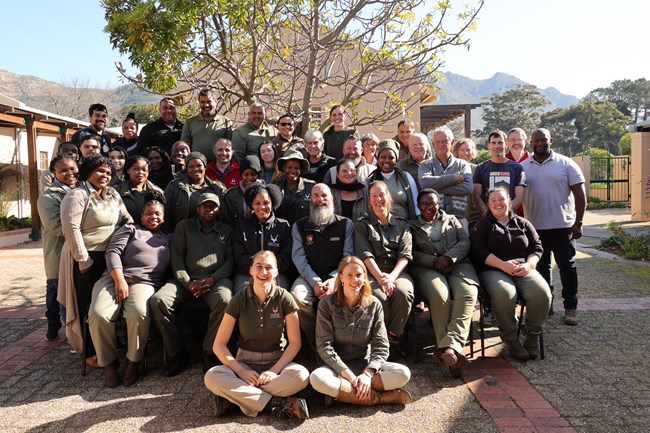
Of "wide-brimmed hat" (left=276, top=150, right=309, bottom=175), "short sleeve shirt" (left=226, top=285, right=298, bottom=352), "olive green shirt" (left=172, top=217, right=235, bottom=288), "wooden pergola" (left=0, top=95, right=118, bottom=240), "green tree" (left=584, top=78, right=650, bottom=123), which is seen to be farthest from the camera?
"green tree" (left=584, top=78, right=650, bottom=123)

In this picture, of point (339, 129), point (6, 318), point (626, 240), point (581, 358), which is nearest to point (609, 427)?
point (581, 358)

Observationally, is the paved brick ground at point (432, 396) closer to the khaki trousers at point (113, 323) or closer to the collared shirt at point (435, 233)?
the khaki trousers at point (113, 323)

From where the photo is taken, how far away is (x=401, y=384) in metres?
3.85

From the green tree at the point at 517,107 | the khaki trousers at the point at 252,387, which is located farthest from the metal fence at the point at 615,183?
the green tree at the point at 517,107

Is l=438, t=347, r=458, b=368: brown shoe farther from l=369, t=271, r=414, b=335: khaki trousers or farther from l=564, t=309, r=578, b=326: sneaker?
l=564, t=309, r=578, b=326: sneaker

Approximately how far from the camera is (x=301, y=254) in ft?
16.3

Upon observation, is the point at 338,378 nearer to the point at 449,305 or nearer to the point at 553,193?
the point at 449,305

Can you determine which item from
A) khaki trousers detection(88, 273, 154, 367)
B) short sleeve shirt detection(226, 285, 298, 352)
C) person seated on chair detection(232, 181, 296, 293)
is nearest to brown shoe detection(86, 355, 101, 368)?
khaki trousers detection(88, 273, 154, 367)

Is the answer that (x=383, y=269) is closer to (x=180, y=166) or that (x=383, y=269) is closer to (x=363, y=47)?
(x=180, y=166)

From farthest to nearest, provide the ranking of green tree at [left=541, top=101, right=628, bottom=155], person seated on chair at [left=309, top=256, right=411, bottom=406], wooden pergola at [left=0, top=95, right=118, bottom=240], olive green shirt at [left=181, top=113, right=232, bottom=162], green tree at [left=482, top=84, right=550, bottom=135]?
green tree at [left=482, top=84, right=550, bottom=135] < green tree at [left=541, top=101, right=628, bottom=155] < wooden pergola at [left=0, top=95, right=118, bottom=240] < olive green shirt at [left=181, top=113, right=232, bottom=162] < person seated on chair at [left=309, top=256, right=411, bottom=406]

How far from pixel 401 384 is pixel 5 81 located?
15467cm

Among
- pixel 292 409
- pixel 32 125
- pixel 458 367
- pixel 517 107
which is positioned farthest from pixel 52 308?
pixel 517 107

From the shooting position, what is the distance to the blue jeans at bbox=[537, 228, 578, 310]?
222 inches

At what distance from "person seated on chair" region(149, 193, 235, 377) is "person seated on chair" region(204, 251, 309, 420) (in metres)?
0.58
